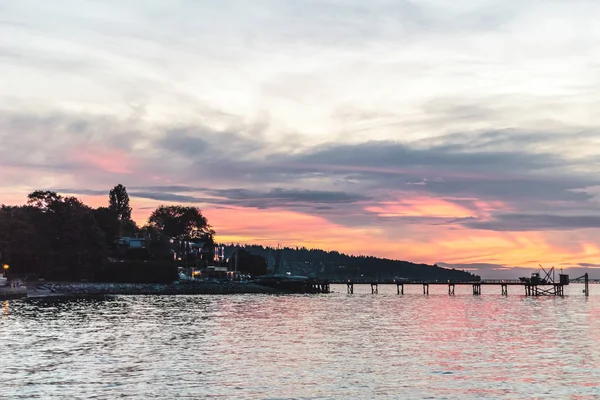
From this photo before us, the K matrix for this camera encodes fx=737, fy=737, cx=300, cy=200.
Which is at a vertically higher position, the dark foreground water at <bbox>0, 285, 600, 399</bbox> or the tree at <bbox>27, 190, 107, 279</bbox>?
the tree at <bbox>27, 190, 107, 279</bbox>

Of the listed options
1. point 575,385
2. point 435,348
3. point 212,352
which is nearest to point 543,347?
point 435,348

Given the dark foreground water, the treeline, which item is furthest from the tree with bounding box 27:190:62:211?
the dark foreground water

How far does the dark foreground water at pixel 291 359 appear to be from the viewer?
41.0 metres

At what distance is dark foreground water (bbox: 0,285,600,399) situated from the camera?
41.0 m

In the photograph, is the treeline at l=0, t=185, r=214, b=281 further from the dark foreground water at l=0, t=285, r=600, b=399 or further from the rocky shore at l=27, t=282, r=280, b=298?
the dark foreground water at l=0, t=285, r=600, b=399

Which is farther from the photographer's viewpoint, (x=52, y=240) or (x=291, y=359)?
(x=52, y=240)

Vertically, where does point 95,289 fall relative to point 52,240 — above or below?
below

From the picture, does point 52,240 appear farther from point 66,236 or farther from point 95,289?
point 95,289

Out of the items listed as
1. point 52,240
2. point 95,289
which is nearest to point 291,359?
point 95,289

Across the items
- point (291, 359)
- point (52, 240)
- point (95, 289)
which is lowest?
point (291, 359)

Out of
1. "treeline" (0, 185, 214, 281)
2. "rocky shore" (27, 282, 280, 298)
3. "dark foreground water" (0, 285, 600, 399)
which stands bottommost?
"dark foreground water" (0, 285, 600, 399)

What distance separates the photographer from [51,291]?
15912 cm

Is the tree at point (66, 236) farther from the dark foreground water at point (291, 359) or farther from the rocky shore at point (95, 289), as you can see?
the dark foreground water at point (291, 359)

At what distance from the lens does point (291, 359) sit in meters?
53.7
